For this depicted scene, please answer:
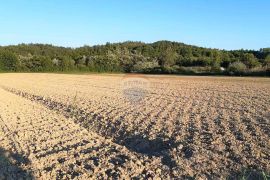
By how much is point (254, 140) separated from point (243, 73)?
53755mm

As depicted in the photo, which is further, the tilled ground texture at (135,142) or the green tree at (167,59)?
the green tree at (167,59)

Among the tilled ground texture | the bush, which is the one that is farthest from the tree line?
the tilled ground texture

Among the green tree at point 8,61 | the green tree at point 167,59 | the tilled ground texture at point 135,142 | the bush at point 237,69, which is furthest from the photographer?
the green tree at point 167,59

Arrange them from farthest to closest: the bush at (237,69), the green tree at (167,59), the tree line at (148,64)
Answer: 1. the green tree at (167,59)
2. the tree line at (148,64)
3. the bush at (237,69)

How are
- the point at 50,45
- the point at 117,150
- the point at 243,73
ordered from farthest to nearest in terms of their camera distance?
the point at 50,45 < the point at 243,73 < the point at 117,150

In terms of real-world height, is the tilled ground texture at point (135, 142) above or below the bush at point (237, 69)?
above

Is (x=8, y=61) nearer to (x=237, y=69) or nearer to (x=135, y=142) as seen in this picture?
(x=237, y=69)

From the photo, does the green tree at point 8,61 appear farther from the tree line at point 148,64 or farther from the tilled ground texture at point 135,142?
the tilled ground texture at point 135,142

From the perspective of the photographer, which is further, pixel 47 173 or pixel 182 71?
pixel 182 71

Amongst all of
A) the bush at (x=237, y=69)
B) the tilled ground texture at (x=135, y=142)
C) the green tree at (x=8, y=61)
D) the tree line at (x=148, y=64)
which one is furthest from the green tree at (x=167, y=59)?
the tilled ground texture at (x=135, y=142)

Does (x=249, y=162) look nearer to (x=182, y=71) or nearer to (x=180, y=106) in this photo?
(x=180, y=106)

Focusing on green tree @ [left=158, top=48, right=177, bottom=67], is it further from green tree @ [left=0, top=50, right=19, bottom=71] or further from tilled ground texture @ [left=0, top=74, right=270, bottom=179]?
tilled ground texture @ [left=0, top=74, right=270, bottom=179]

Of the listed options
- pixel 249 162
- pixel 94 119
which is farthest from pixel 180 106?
pixel 249 162

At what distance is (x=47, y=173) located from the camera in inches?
319
